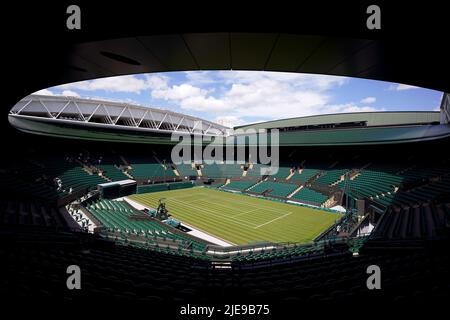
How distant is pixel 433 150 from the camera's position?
27906 mm

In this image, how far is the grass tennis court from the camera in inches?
731

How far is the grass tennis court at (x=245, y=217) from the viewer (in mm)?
18562

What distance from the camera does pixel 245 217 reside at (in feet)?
77.8

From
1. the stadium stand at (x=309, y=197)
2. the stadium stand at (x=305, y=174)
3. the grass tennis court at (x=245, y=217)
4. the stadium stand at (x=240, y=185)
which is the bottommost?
the grass tennis court at (x=245, y=217)

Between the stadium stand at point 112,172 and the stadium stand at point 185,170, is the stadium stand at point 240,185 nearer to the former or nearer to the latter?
the stadium stand at point 185,170

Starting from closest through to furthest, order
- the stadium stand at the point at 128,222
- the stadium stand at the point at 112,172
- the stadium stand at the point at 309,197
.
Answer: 1. the stadium stand at the point at 128,222
2. the stadium stand at the point at 309,197
3. the stadium stand at the point at 112,172

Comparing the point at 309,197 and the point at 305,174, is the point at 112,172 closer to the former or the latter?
the point at 309,197

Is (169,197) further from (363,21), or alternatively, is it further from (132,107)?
(363,21)

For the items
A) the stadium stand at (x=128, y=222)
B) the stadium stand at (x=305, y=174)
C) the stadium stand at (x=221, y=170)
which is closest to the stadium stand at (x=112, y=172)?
the stadium stand at (x=128, y=222)

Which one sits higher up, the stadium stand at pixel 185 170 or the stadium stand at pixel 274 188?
the stadium stand at pixel 185 170

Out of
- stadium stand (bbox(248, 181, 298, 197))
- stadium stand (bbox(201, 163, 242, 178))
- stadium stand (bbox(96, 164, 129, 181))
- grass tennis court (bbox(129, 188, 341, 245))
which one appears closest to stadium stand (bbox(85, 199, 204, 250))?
grass tennis court (bbox(129, 188, 341, 245))

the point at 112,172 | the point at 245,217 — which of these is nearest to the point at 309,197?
the point at 245,217

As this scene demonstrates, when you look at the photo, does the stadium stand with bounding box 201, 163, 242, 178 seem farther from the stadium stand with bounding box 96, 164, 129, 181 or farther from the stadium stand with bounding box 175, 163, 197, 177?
the stadium stand with bounding box 96, 164, 129, 181
